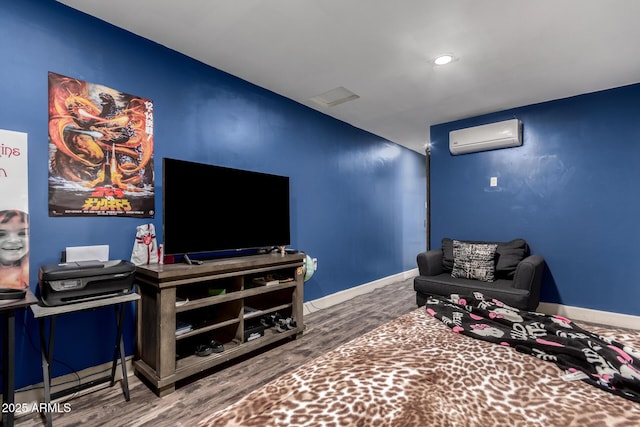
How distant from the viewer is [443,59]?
8.91 ft

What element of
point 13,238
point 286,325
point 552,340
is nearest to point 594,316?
point 552,340

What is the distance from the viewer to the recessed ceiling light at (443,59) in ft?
8.77

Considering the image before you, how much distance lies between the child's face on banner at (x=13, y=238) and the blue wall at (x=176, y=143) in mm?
59

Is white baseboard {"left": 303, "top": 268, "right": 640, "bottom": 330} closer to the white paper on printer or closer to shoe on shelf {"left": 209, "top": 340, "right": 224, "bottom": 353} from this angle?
shoe on shelf {"left": 209, "top": 340, "right": 224, "bottom": 353}

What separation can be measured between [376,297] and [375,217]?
1.25 m

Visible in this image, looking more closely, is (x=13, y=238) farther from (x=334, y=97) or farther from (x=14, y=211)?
(x=334, y=97)

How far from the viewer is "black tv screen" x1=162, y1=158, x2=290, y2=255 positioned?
2293 millimetres

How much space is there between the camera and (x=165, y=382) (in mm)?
1999

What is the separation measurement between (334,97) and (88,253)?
2.79 m

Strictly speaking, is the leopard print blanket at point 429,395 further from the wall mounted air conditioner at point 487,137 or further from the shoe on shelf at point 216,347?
the wall mounted air conditioner at point 487,137

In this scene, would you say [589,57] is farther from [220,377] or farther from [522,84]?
[220,377]

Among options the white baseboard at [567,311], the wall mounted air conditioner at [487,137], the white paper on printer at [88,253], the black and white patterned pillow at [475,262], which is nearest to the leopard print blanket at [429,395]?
the white paper on printer at [88,253]

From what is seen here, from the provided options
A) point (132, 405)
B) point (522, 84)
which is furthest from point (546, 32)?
point (132, 405)

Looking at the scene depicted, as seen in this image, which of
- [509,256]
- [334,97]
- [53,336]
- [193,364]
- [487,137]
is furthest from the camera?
[487,137]
